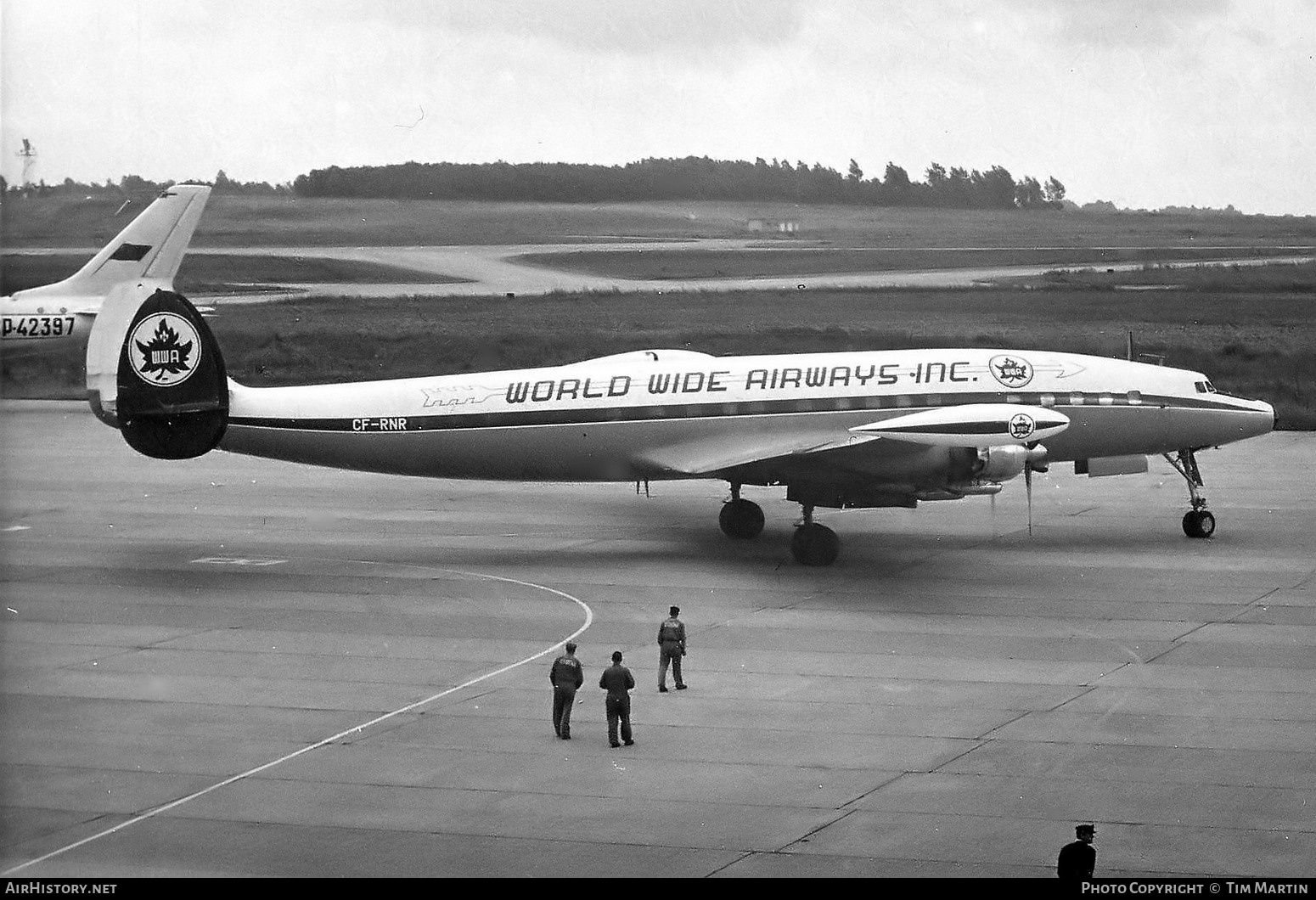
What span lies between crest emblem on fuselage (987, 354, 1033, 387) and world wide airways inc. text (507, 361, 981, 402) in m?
0.53

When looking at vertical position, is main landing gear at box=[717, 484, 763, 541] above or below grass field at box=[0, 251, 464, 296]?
below

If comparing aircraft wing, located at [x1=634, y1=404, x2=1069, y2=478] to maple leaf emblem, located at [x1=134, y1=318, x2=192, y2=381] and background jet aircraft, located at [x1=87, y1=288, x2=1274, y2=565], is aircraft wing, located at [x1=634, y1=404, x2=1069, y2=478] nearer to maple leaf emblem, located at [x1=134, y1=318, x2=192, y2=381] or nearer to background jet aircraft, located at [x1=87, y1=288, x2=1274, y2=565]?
background jet aircraft, located at [x1=87, y1=288, x2=1274, y2=565]

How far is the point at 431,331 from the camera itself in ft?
154

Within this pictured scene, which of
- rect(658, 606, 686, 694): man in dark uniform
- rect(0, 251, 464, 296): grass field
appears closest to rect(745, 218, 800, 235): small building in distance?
rect(0, 251, 464, 296): grass field

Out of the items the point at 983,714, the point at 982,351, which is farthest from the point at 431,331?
the point at 983,714

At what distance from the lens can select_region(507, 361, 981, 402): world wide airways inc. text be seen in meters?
31.2

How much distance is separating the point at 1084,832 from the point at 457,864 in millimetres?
5932

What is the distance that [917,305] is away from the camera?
5041 cm

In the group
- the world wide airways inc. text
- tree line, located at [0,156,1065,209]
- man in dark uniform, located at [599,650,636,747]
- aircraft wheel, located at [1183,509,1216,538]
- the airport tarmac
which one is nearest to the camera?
the airport tarmac

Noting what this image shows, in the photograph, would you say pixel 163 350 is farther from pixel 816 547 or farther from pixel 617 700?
pixel 617 700

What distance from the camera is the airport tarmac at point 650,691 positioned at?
583 inches

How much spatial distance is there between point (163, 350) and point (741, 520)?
12753mm
